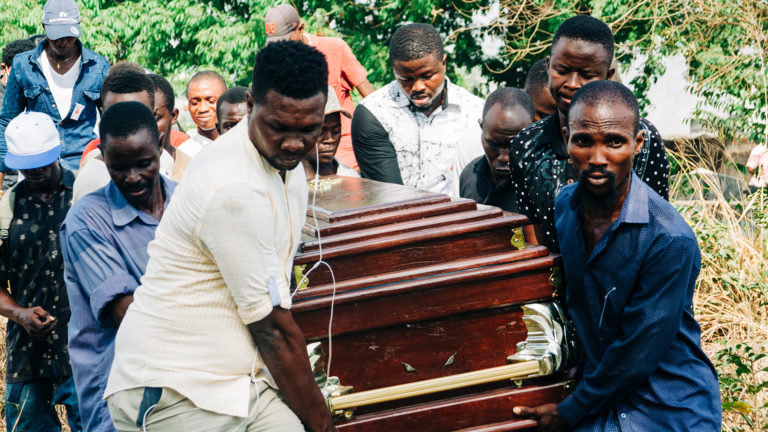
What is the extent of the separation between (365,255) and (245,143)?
0.58 metres

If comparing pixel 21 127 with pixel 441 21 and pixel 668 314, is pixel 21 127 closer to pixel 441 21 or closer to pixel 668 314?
pixel 668 314

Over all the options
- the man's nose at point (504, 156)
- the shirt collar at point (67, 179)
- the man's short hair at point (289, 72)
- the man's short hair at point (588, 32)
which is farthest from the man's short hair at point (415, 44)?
the man's short hair at point (289, 72)

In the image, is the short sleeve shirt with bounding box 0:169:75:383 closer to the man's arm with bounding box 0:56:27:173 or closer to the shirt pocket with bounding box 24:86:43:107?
the shirt pocket with bounding box 24:86:43:107

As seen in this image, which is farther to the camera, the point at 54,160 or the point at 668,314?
the point at 54,160

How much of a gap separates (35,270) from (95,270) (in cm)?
143

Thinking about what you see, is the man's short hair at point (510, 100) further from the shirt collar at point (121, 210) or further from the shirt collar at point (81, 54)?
the shirt collar at point (81, 54)

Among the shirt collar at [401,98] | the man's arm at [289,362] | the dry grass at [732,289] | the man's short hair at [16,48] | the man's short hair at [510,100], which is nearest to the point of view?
the man's arm at [289,362]

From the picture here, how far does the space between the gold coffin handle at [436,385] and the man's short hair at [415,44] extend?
6.70 feet

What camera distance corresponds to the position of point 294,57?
198cm

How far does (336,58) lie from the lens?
18.0 feet

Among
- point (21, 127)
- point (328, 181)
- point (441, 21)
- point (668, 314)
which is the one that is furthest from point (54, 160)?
point (441, 21)

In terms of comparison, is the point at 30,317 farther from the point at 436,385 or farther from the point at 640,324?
the point at 640,324

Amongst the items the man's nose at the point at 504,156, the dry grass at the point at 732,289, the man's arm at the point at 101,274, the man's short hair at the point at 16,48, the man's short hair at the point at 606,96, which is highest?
Answer: the man's short hair at the point at 606,96

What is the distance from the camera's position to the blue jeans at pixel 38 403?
377cm
